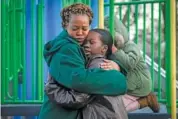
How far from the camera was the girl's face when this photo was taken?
254 cm

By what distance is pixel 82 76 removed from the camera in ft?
7.61

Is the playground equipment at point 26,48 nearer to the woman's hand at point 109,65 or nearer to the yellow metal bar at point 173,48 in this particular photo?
the yellow metal bar at point 173,48

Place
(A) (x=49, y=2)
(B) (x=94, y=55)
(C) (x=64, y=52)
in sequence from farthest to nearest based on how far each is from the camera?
(A) (x=49, y=2) → (B) (x=94, y=55) → (C) (x=64, y=52)

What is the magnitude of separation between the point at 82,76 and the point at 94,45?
0.30 meters

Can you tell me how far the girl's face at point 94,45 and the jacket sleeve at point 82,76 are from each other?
0.52 feet

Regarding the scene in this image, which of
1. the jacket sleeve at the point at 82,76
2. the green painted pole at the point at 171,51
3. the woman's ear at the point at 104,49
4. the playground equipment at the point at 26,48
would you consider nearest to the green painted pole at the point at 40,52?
the playground equipment at the point at 26,48

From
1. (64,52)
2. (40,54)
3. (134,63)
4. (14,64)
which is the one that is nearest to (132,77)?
(134,63)

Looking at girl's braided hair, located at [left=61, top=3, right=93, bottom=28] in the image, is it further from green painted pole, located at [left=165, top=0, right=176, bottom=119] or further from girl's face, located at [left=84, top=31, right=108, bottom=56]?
green painted pole, located at [left=165, top=0, right=176, bottom=119]

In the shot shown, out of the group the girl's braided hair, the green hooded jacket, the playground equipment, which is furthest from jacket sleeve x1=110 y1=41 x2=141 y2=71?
the green hooded jacket

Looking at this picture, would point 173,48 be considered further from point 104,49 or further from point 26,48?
point 26,48

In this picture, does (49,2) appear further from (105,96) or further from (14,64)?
(105,96)

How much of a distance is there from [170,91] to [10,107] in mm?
1559

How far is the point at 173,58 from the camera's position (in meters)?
3.77

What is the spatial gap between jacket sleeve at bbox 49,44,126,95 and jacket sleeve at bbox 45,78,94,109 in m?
0.04
